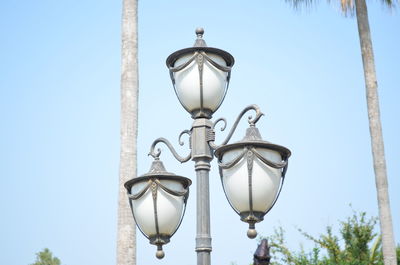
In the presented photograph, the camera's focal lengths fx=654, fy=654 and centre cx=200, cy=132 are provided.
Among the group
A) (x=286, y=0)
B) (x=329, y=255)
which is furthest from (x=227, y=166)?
(x=329, y=255)

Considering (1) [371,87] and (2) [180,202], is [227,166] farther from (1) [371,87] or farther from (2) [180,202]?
(1) [371,87]

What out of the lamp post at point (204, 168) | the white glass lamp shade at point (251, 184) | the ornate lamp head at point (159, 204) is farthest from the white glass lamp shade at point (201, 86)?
the white glass lamp shade at point (251, 184)

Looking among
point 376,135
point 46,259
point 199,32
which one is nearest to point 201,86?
point 199,32

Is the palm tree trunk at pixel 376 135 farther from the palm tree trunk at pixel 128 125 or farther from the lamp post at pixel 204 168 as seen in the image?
the lamp post at pixel 204 168

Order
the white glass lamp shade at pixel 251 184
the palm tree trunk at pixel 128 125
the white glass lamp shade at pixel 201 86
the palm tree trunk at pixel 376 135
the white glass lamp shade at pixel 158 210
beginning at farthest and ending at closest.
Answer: the palm tree trunk at pixel 376 135 < the palm tree trunk at pixel 128 125 < the white glass lamp shade at pixel 201 86 < the white glass lamp shade at pixel 158 210 < the white glass lamp shade at pixel 251 184

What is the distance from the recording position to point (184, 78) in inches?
217

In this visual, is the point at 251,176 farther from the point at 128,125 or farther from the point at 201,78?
the point at 128,125

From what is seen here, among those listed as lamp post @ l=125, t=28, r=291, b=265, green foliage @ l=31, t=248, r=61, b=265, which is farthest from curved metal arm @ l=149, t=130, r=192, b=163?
green foliage @ l=31, t=248, r=61, b=265

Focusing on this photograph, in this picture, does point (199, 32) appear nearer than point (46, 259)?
Yes

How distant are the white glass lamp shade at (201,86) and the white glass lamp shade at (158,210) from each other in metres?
0.69

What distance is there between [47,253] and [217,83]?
39.2 meters

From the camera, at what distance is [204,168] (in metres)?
5.29

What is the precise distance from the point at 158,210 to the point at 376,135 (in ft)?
35.7

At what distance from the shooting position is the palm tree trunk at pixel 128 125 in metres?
9.71
